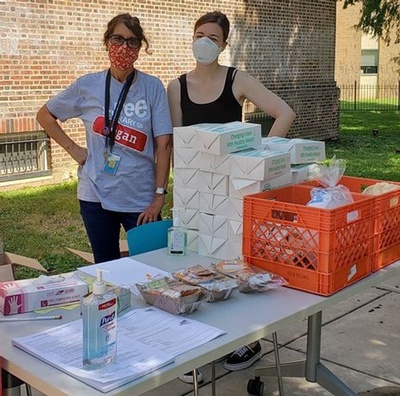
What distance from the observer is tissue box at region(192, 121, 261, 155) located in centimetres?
285

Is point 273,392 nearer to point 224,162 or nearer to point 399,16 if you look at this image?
point 224,162

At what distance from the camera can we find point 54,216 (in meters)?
7.75

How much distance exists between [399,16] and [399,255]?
41.2ft

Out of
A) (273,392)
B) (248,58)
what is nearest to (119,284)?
(273,392)

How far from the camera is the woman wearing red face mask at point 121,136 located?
3.44 metres

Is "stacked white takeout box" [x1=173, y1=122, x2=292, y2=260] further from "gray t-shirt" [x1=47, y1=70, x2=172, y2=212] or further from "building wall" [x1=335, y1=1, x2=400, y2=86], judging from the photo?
"building wall" [x1=335, y1=1, x2=400, y2=86]

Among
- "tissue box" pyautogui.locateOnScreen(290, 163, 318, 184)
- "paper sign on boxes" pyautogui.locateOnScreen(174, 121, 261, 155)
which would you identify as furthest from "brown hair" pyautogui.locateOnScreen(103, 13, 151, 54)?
"tissue box" pyautogui.locateOnScreen(290, 163, 318, 184)

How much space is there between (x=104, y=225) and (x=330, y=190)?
144cm

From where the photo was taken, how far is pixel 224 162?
2889mm

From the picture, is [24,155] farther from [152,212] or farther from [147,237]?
[147,237]

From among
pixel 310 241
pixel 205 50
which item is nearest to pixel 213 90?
pixel 205 50

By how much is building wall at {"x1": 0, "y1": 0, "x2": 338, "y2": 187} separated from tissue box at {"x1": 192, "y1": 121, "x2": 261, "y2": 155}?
21.0 ft

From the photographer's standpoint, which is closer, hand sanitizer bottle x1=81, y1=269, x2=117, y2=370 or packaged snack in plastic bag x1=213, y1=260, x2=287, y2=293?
hand sanitizer bottle x1=81, y1=269, x2=117, y2=370

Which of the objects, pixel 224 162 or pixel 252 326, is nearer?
pixel 252 326
